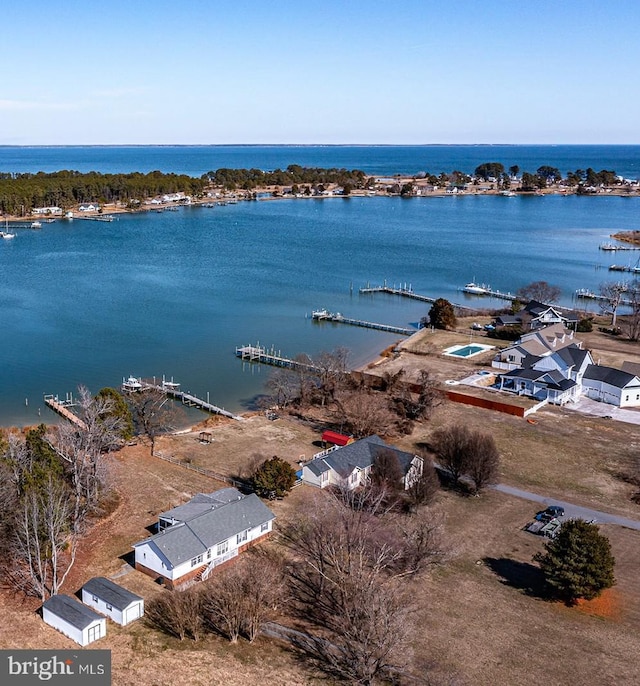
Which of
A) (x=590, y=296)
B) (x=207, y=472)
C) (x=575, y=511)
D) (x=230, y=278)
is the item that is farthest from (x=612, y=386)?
(x=230, y=278)

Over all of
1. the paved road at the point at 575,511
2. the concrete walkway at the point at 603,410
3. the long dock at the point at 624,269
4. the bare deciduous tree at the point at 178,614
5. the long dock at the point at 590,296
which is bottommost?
the paved road at the point at 575,511

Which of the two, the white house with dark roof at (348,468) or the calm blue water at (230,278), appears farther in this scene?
the calm blue water at (230,278)

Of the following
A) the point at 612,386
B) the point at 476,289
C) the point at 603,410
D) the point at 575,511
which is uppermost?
the point at 476,289

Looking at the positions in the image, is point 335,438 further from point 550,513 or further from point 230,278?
point 230,278

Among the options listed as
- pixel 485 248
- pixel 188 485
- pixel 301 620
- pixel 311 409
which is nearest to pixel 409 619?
pixel 301 620

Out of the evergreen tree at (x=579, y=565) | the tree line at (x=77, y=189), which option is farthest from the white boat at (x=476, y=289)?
the tree line at (x=77, y=189)

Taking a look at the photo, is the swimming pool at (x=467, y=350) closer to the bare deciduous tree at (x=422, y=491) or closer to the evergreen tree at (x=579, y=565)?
the bare deciduous tree at (x=422, y=491)

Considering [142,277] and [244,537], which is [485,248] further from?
[244,537]
